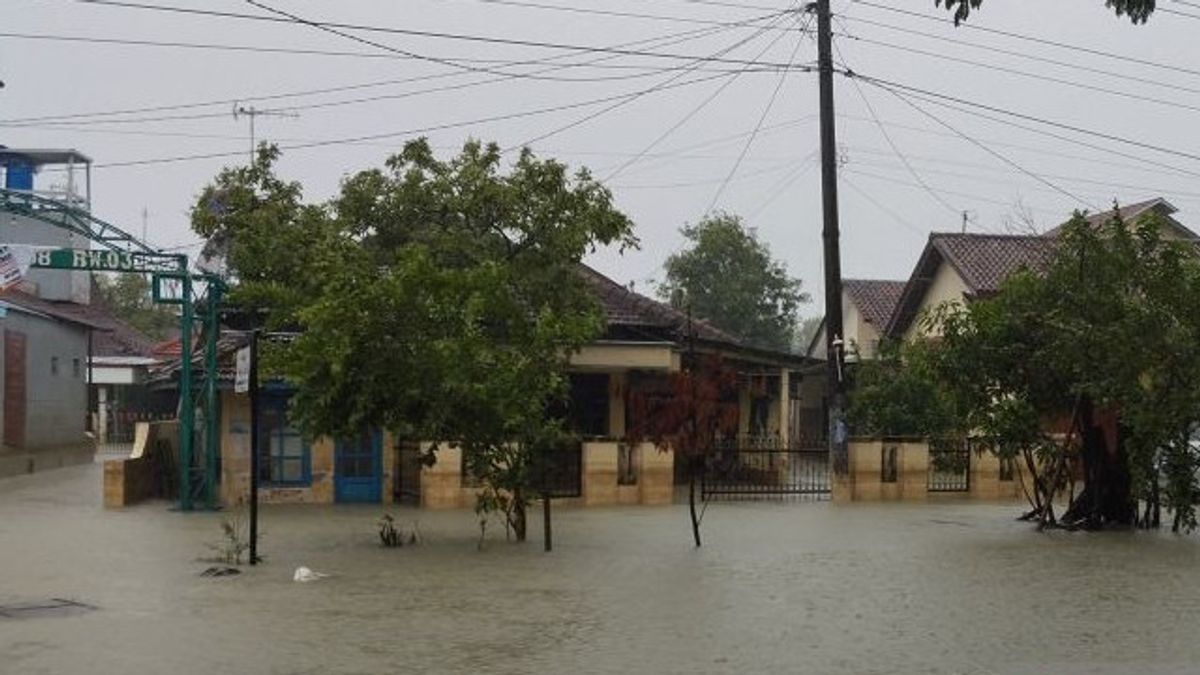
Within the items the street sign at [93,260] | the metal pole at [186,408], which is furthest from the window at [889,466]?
the street sign at [93,260]

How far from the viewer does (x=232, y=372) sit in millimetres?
22734

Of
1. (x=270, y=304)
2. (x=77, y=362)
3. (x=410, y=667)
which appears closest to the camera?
(x=410, y=667)

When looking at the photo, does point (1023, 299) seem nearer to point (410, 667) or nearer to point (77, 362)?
point (410, 667)

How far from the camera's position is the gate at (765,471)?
24.5 metres

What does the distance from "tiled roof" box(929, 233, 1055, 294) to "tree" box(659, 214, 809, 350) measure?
15717 millimetres

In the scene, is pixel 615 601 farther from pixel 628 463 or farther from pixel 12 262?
pixel 12 262

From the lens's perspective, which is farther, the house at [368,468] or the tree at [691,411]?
the house at [368,468]

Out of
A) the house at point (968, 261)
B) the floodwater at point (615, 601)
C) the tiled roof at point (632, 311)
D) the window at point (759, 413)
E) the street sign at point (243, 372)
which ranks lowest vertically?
the floodwater at point (615, 601)

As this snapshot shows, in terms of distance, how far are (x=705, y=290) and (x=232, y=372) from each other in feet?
110

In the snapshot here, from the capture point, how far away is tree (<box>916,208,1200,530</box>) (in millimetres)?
16969

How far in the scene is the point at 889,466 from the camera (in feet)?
80.8

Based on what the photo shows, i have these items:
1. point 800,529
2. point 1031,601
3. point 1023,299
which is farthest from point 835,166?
point 1031,601

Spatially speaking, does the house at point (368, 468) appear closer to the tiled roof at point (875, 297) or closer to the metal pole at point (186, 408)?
the metal pole at point (186, 408)

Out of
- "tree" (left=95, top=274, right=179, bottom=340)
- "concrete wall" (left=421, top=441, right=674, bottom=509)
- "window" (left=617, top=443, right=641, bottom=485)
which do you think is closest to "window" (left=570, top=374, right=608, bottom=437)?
"window" (left=617, top=443, right=641, bottom=485)
